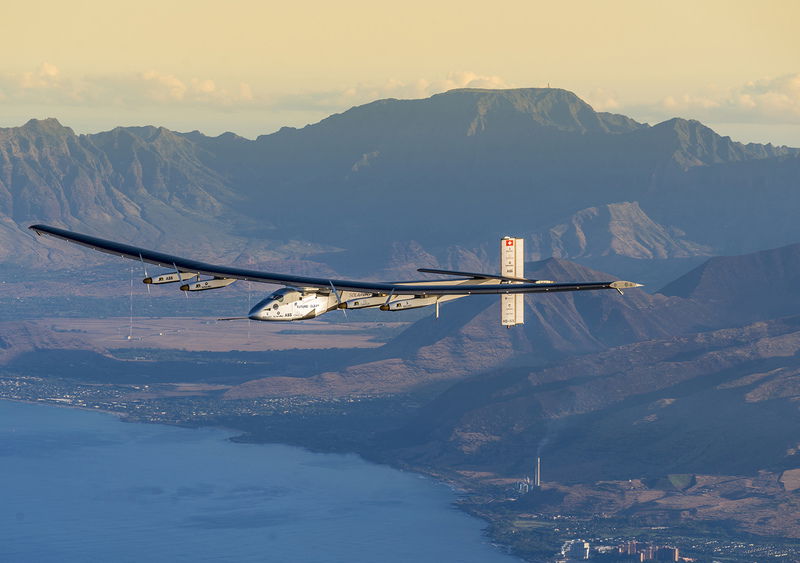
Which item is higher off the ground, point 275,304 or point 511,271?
point 511,271

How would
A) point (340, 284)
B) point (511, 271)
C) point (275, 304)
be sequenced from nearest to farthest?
point (275, 304) → point (340, 284) → point (511, 271)

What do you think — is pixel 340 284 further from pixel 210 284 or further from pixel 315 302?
pixel 210 284

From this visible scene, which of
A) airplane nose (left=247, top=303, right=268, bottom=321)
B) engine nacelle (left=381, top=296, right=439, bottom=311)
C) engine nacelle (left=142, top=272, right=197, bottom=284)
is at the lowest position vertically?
airplane nose (left=247, top=303, right=268, bottom=321)

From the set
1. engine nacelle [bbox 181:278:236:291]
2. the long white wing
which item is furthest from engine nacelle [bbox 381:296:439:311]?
engine nacelle [bbox 181:278:236:291]

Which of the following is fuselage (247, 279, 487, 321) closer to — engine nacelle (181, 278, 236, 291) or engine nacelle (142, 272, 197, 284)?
engine nacelle (181, 278, 236, 291)

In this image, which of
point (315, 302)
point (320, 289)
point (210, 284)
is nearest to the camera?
point (315, 302)

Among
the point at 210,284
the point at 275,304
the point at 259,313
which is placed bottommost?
the point at 259,313

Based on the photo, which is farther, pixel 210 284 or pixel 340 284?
pixel 210 284

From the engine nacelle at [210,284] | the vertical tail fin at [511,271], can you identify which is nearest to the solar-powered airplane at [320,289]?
the engine nacelle at [210,284]

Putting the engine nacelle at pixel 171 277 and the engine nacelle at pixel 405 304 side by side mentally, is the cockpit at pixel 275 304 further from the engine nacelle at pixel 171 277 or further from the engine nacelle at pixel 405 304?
the engine nacelle at pixel 171 277

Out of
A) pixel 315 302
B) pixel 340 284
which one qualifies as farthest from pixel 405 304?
pixel 315 302

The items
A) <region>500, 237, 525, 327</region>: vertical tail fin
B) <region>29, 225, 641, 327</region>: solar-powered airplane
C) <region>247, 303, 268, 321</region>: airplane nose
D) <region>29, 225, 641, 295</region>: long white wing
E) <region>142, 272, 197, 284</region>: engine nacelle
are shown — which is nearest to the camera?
<region>247, 303, 268, 321</region>: airplane nose

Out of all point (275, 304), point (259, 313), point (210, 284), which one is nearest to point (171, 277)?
point (210, 284)

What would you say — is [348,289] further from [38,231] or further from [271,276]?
[38,231]
